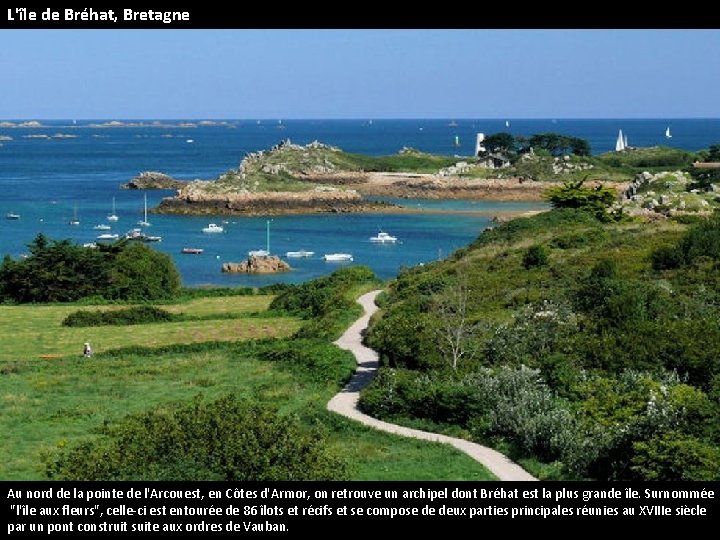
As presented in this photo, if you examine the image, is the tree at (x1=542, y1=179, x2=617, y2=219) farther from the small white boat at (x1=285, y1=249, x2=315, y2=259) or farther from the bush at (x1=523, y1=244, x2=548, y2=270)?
the small white boat at (x1=285, y1=249, x2=315, y2=259)

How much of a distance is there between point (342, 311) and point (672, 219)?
61.1 ft

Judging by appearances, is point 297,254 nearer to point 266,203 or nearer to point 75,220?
point 75,220

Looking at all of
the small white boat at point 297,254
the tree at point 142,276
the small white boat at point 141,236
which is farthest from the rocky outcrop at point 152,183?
the tree at point 142,276

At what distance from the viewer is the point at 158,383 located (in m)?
28.0

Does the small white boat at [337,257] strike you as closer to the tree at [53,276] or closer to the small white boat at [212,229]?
the small white boat at [212,229]

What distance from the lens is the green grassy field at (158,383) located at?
19627 mm

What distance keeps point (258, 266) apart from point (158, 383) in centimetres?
4145

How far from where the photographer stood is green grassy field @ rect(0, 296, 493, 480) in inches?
773

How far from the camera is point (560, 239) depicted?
42.8 metres

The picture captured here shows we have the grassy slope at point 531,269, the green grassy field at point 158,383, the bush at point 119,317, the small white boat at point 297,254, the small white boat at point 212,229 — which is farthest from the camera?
the small white boat at point 212,229

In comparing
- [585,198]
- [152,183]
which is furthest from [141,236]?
[152,183]

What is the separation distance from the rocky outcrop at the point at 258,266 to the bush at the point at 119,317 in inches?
1060

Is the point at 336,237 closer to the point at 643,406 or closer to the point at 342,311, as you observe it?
the point at 342,311

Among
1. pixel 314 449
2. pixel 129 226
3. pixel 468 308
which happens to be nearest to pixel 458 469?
pixel 314 449
